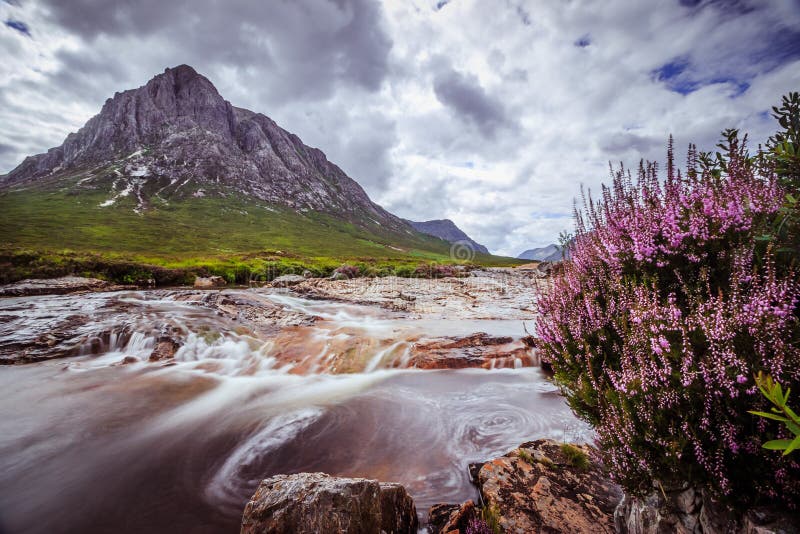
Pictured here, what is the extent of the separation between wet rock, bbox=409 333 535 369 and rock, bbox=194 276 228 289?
73.9 ft

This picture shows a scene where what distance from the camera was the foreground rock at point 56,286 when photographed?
62.4 ft

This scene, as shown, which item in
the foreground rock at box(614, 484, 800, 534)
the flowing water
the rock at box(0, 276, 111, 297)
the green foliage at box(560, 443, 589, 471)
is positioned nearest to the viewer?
the foreground rock at box(614, 484, 800, 534)

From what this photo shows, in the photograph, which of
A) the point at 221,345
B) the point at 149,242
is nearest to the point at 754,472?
the point at 221,345

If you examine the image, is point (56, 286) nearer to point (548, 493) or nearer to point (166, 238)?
point (548, 493)

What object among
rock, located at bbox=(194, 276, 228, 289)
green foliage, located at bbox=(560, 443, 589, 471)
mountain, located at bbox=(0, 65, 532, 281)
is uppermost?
mountain, located at bbox=(0, 65, 532, 281)

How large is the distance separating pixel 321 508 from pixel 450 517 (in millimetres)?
1612

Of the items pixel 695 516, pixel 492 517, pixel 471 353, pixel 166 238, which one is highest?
pixel 166 238

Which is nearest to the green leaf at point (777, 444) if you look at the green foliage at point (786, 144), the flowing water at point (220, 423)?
the green foliage at point (786, 144)

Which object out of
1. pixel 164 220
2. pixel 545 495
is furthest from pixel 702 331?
pixel 164 220

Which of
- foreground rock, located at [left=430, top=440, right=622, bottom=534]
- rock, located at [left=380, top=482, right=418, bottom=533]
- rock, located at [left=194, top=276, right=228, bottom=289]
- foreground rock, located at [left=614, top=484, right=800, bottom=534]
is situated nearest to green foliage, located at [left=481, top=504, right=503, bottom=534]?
foreground rock, located at [left=430, top=440, right=622, bottom=534]

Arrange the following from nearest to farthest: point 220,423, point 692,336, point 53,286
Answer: point 692,336 → point 220,423 → point 53,286

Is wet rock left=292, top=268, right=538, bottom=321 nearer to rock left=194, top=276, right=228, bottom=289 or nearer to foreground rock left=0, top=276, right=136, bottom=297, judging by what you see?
rock left=194, top=276, right=228, bottom=289

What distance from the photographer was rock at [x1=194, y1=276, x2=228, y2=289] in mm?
26992

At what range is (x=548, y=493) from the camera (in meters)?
3.94
